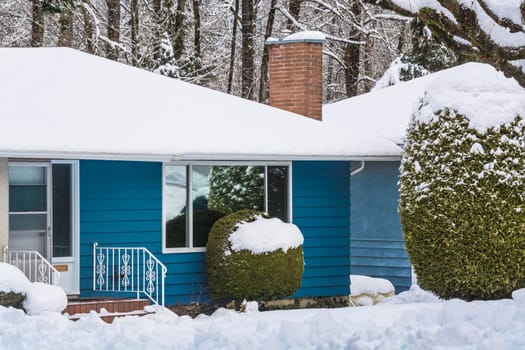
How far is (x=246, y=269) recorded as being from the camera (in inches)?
706

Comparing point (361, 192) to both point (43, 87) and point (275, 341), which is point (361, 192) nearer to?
point (43, 87)

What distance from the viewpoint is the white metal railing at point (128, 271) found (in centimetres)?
1755

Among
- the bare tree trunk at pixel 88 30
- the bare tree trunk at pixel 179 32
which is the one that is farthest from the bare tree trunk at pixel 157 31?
the bare tree trunk at pixel 88 30

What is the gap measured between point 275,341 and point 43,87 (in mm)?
9860

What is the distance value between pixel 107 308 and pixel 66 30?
53.6 feet

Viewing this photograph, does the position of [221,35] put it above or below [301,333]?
above

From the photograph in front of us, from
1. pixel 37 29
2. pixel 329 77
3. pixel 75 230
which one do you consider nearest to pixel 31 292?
pixel 75 230

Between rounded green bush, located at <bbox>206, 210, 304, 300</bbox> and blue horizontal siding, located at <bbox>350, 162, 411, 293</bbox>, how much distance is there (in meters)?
4.27

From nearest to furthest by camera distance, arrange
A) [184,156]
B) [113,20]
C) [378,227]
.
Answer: [184,156]
[378,227]
[113,20]

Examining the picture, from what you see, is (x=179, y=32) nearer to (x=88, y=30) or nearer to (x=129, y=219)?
(x=88, y=30)

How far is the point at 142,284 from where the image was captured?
17938mm

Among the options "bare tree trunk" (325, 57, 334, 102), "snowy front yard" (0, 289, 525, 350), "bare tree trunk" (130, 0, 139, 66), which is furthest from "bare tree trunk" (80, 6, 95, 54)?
"snowy front yard" (0, 289, 525, 350)

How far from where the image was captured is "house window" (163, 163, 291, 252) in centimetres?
1858

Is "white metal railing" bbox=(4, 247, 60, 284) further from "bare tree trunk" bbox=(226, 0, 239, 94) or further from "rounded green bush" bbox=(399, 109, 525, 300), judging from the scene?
"bare tree trunk" bbox=(226, 0, 239, 94)
